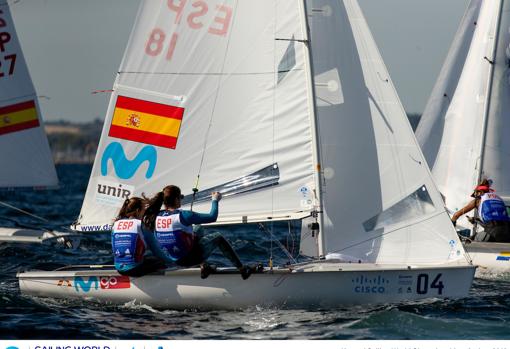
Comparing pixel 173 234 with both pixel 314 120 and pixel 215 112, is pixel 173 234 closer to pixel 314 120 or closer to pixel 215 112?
pixel 215 112

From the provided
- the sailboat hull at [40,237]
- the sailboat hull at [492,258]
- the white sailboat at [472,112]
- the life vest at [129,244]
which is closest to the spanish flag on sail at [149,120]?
the life vest at [129,244]

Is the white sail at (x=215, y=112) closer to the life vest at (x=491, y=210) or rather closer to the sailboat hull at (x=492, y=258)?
the sailboat hull at (x=492, y=258)

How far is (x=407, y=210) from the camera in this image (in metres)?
11.3

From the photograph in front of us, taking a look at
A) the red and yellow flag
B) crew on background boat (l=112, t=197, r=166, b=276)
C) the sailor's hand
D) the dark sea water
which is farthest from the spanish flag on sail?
the red and yellow flag

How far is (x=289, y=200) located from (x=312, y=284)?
3.39 ft

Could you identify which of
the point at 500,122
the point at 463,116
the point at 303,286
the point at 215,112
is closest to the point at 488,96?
the point at 500,122

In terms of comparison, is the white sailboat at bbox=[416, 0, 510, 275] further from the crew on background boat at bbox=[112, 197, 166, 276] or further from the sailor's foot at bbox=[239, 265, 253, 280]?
the crew on background boat at bbox=[112, 197, 166, 276]

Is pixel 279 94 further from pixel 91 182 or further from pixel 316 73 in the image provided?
pixel 91 182

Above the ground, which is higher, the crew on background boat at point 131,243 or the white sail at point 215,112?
the white sail at point 215,112

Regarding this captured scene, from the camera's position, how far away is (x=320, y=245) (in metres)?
11.1

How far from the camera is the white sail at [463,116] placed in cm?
1725

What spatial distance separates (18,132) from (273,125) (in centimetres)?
500

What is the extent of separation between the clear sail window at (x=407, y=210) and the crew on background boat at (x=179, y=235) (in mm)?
1653

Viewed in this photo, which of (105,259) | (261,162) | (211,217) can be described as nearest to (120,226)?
(211,217)
